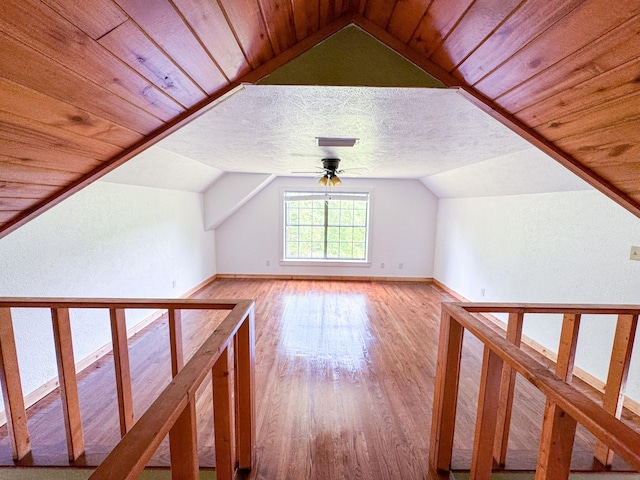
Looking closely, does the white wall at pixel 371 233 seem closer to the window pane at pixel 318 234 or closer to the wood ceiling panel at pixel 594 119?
the window pane at pixel 318 234

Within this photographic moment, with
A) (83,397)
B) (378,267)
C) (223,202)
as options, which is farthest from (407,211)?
(83,397)

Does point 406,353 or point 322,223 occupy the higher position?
point 322,223

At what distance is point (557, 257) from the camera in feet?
9.21

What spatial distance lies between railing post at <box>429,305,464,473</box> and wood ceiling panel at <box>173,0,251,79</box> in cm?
147

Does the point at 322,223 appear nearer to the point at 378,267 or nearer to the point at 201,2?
the point at 378,267

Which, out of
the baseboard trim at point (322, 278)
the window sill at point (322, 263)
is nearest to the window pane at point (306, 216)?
the window sill at point (322, 263)

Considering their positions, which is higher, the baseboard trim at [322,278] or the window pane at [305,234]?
the window pane at [305,234]

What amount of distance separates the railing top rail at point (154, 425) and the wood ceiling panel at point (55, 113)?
0.89 m

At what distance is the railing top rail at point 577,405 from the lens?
629mm

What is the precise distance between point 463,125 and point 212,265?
4829 millimetres

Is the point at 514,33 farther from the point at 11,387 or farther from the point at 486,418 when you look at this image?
the point at 11,387

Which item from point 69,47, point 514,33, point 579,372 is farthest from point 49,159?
point 579,372

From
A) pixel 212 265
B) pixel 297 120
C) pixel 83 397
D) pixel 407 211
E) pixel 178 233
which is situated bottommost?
pixel 83 397

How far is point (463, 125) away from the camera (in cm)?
203
